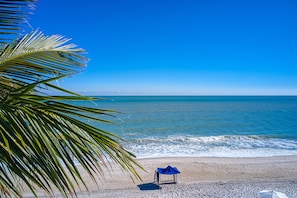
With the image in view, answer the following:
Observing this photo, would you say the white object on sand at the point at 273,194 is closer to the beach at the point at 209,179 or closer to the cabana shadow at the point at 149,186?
the beach at the point at 209,179

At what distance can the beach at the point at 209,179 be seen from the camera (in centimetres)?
977

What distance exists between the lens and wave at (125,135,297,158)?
17141 mm

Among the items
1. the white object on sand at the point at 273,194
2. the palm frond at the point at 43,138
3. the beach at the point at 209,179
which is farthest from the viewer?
the beach at the point at 209,179

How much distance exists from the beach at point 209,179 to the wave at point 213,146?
4.97ft

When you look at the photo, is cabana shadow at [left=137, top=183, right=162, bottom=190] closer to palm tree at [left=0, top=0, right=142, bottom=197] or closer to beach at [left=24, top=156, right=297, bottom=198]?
beach at [left=24, top=156, right=297, bottom=198]

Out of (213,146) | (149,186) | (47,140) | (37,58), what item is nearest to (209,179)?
(149,186)

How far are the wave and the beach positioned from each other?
1.51 metres

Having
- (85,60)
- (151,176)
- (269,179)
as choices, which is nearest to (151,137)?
(151,176)

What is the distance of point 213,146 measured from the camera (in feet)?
64.7

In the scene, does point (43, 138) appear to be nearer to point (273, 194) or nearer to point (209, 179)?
point (273, 194)

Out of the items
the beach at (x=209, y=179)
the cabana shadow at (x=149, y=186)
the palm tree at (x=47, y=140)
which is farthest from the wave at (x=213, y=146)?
the palm tree at (x=47, y=140)

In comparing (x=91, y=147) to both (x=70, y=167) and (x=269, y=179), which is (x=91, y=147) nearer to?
(x=70, y=167)

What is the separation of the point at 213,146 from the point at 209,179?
813 cm

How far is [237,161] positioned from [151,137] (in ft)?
30.6
